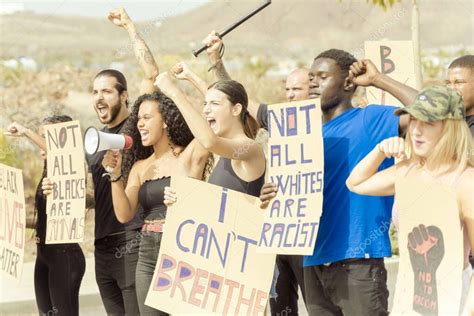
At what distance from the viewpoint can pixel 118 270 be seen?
21.7ft

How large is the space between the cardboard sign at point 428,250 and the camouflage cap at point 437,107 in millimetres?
261

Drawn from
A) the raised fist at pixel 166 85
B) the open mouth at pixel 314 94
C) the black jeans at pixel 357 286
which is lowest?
the black jeans at pixel 357 286

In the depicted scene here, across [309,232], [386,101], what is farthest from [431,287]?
[386,101]

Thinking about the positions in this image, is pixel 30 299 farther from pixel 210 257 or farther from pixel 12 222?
pixel 210 257

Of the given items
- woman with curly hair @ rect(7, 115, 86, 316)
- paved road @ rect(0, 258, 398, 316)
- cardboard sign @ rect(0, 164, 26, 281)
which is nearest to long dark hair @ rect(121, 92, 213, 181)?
woman with curly hair @ rect(7, 115, 86, 316)

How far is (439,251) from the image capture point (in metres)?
4.66

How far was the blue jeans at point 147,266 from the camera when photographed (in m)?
6.13

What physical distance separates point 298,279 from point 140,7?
13.7 metres

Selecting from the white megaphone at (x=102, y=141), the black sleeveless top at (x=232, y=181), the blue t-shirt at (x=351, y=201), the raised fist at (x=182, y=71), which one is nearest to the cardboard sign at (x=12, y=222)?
the white megaphone at (x=102, y=141)

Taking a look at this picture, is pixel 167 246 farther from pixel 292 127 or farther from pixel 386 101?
pixel 386 101

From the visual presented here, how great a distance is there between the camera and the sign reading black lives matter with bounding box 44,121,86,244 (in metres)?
6.62

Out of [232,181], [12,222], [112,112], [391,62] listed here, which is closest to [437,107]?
[232,181]

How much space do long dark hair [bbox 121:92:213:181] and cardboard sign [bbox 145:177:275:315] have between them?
490 mm

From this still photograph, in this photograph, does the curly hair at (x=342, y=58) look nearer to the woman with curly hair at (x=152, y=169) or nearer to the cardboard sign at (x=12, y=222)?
the woman with curly hair at (x=152, y=169)
